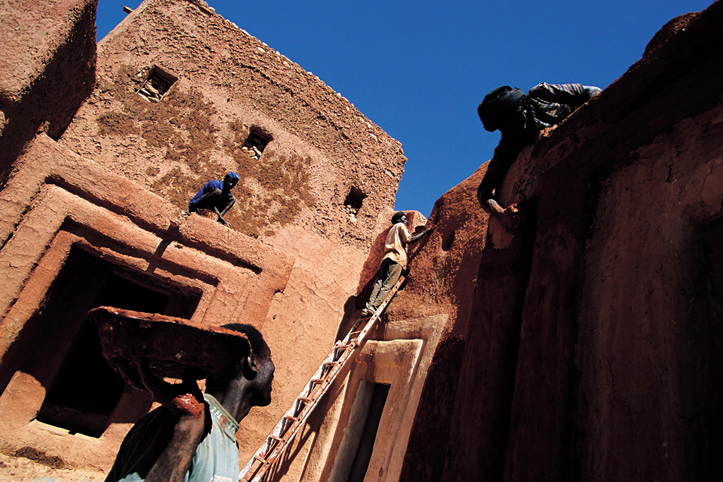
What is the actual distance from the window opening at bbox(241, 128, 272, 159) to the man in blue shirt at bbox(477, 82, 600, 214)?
14.0 feet

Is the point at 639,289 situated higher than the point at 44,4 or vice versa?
the point at 44,4

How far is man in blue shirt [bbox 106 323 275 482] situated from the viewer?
4.63 feet

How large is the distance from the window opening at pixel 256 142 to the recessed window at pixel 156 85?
1.15m

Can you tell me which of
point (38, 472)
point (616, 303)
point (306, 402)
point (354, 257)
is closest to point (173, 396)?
point (616, 303)

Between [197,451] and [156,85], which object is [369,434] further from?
[156,85]

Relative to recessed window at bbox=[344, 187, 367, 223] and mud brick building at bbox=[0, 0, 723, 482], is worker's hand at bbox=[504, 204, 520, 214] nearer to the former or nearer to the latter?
mud brick building at bbox=[0, 0, 723, 482]

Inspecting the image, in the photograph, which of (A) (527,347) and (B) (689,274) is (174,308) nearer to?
(A) (527,347)

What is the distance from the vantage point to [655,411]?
1.03 m

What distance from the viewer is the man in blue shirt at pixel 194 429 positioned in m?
1.41

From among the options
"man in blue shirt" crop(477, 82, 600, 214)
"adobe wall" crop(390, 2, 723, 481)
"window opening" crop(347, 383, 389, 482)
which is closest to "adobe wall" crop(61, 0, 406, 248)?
"window opening" crop(347, 383, 389, 482)

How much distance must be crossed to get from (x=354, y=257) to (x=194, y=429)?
185 inches

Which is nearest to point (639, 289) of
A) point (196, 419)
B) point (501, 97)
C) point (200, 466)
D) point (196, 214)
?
point (501, 97)

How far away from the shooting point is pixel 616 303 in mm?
1248

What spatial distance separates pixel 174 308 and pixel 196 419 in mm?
3450
